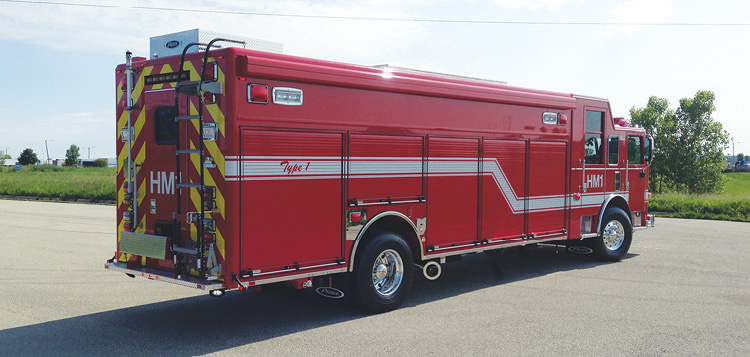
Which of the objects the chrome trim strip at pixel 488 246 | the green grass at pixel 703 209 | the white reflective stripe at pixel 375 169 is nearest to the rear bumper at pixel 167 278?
the white reflective stripe at pixel 375 169

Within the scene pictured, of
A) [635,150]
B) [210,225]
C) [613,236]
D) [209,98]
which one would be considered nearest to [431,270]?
[210,225]

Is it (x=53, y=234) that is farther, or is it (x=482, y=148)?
(x=53, y=234)

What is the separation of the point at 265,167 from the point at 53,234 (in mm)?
10397

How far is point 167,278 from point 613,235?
7.80m

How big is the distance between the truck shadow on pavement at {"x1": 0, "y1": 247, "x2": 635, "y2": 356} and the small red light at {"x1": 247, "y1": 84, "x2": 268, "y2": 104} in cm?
232

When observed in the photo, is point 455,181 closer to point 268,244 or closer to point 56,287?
point 268,244

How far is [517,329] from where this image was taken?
21.2ft

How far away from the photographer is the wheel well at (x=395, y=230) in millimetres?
7199

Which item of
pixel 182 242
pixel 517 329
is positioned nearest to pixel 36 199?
pixel 182 242

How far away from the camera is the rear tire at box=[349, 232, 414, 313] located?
700 cm

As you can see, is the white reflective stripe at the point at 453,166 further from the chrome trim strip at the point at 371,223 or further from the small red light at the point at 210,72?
the small red light at the point at 210,72

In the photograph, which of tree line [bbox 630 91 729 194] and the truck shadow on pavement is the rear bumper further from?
tree line [bbox 630 91 729 194]

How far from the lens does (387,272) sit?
293 inches

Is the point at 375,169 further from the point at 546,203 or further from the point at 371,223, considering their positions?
the point at 546,203
